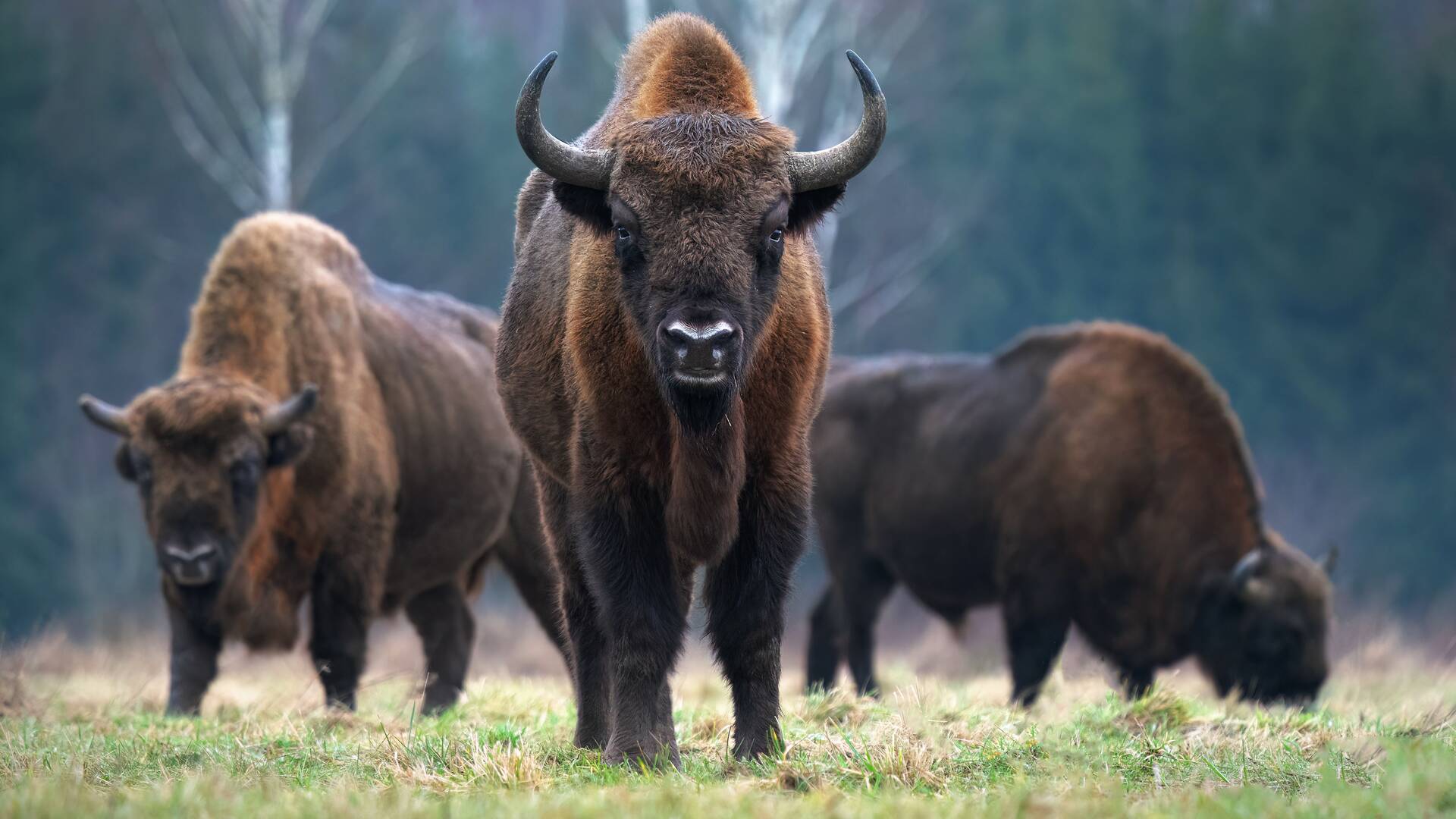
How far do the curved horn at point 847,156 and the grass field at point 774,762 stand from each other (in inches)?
73.8

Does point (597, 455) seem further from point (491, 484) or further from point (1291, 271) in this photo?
point (1291, 271)

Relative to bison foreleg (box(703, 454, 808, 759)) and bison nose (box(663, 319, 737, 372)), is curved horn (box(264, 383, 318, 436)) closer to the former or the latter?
bison foreleg (box(703, 454, 808, 759))

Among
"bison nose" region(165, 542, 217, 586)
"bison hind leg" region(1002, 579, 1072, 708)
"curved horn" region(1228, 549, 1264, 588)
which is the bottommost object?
"bison hind leg" region(1002, 579, 1072, 708)

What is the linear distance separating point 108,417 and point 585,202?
4499mm

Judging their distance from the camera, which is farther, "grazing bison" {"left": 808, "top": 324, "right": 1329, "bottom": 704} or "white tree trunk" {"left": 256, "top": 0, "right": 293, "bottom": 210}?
"white tree trunk" {"left": 256, "top": 0, "right": 293, "bottom": 210}

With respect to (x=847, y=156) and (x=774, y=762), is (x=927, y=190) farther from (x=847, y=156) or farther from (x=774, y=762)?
(x=774, y=762)

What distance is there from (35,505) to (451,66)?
36.3 ft

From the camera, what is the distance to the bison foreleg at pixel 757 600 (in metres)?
5.29

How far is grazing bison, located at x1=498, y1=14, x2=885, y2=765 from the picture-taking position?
16.5 ft

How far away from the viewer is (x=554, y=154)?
17.6ft

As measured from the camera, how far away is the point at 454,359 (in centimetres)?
1031

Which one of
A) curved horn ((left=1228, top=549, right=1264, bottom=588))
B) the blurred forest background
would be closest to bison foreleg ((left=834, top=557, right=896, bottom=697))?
curved horn ((left=1228, top=549, right=1264, bottom=588))

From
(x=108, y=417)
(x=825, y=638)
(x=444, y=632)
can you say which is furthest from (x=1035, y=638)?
(x=108, y=417)

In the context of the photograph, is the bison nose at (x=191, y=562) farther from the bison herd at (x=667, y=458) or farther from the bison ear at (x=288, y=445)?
the bison ear at (x=288, y=445)
